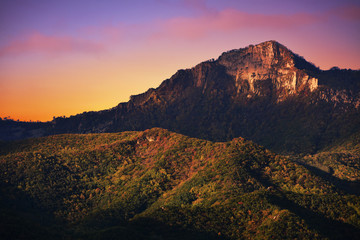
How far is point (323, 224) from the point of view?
524ft

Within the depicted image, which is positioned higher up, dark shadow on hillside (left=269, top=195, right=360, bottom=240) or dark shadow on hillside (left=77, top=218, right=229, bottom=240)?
dark shadow on hillside (left=77, top=218, right=229, bottom=240)

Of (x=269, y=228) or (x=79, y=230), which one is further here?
(x=79, y=230)

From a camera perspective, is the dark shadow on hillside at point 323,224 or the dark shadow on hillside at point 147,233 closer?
the dark shadow on hillside at point 147,233

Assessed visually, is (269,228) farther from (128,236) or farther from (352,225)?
(128,236)

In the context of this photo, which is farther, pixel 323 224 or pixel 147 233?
pixel 147 233

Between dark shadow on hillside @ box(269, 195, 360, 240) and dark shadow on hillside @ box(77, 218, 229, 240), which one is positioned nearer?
dark shadow on hillside @ box(77, 218, 229, 240)

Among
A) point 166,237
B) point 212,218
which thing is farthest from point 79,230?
point 212,218

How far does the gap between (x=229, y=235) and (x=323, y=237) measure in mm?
37083

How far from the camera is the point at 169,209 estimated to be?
620ft

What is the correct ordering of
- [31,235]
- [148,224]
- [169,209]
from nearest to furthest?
[31,235] → [148,224] → [169,209]

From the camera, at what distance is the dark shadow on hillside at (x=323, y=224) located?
497 ft

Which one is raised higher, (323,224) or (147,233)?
(147,233)

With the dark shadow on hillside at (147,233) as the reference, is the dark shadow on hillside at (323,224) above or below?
below

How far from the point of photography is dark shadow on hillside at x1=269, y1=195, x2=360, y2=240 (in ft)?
497
